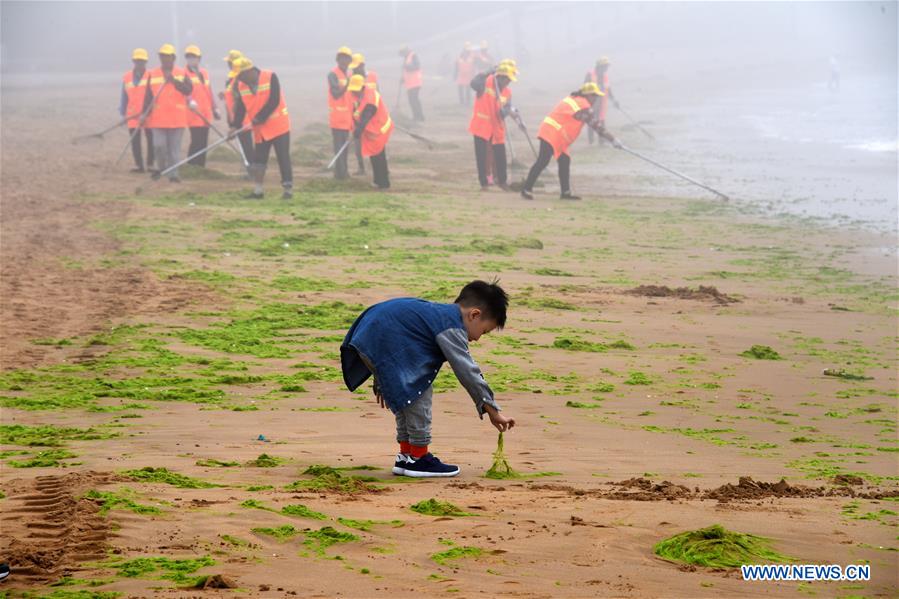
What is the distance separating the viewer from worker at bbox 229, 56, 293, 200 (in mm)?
16172

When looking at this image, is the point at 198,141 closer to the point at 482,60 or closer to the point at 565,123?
the point at 565,123

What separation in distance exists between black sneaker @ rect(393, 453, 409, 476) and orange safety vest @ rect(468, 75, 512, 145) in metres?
13.1

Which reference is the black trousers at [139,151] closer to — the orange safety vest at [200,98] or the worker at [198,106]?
the worker at [198,106]


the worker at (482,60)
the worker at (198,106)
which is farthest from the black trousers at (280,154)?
the worker at (482,60)

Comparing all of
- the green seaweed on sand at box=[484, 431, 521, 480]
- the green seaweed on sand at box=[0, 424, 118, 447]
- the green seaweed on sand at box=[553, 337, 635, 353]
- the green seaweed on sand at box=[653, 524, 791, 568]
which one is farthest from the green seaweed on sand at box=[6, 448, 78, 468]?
the green seaweed on sand at box=[553, 337, 635, 353]

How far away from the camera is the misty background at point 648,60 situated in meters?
22.6

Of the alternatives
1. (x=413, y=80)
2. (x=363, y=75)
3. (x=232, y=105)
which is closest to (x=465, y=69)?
(x=413, y=80)

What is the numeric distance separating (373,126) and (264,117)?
199cm

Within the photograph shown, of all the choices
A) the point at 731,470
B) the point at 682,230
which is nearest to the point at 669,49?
the point at 682,230

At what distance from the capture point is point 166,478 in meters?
4.98

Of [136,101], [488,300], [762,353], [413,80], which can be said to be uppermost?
[413,80]

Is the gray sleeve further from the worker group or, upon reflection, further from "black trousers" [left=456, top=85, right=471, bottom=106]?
"black trousers" [left=456, top=85, right=471, bottom=106]

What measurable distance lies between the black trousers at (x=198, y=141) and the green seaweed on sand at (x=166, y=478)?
14571mm

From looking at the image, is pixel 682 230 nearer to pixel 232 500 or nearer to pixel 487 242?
pixel 487 242
